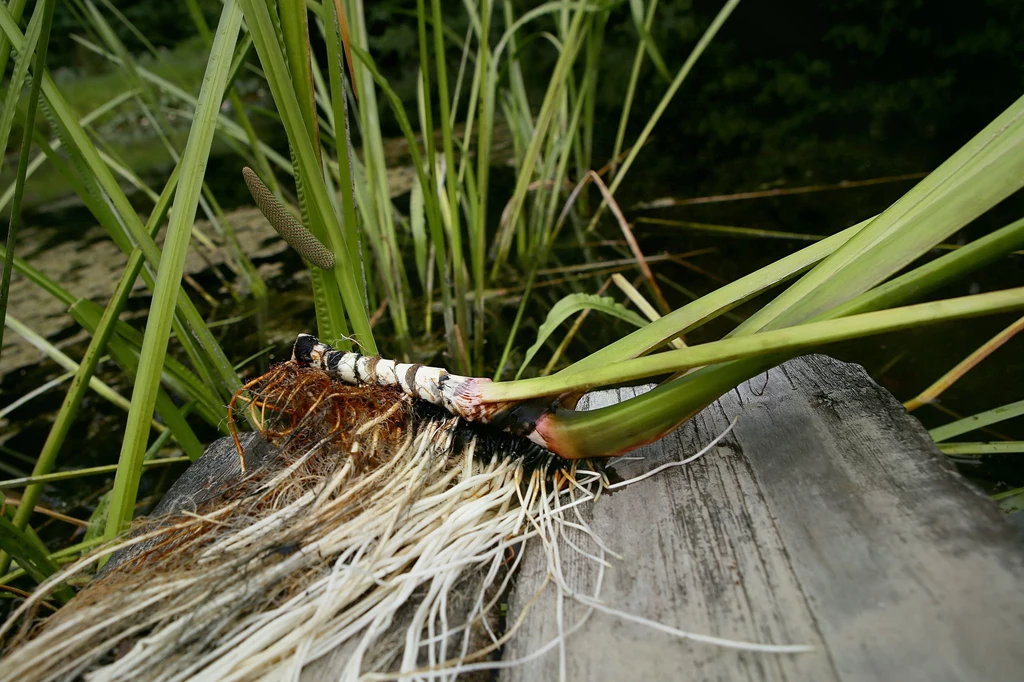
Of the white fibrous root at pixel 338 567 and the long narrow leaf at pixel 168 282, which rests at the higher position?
the long narrow leaf at pixel 168 282

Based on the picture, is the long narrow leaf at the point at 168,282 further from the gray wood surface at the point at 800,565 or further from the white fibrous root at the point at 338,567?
the gray wood surface at the point at 800,565

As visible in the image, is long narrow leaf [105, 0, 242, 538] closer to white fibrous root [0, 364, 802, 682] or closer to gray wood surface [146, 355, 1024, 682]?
white fibrous root [0, 364, 802, 682]

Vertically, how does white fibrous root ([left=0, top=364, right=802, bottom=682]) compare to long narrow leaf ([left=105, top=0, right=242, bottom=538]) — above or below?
below

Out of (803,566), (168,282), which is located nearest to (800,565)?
(803,566)

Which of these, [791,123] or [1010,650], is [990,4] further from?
[1010,650]

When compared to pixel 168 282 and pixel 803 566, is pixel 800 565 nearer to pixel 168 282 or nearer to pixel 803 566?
pixel 803 566

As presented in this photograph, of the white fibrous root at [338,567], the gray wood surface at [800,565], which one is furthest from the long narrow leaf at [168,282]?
the gray wood surface at [800,565]

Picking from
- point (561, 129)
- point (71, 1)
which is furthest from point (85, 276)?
point (561, 129)

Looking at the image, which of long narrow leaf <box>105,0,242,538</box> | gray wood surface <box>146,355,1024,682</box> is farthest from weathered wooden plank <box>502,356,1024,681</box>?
long narrow leaf <box>105,0,242,538</box>

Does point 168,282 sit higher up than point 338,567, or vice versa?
point 168,282
